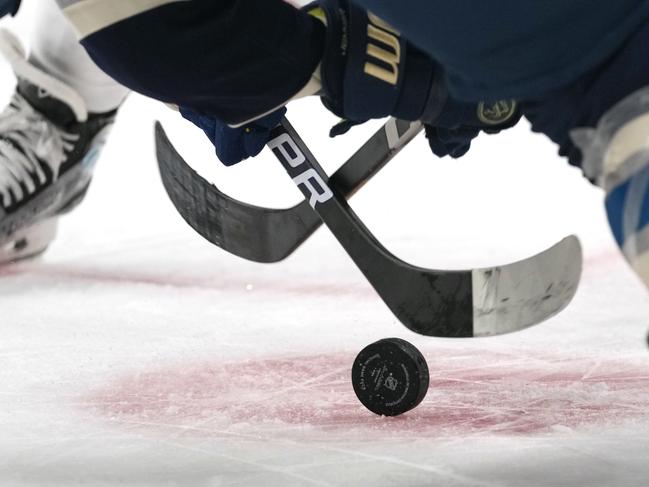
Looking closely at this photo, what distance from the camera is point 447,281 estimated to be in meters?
1.04

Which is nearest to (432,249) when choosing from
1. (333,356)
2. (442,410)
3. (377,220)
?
(377,220)

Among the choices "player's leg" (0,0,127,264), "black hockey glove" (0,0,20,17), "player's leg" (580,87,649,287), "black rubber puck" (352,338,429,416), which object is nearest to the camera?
"player's leg" (580,87,649,287)

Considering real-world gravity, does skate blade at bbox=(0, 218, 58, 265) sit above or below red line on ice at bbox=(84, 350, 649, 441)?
below

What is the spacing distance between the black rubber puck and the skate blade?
0.84m

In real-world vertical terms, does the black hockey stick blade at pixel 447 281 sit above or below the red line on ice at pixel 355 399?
above

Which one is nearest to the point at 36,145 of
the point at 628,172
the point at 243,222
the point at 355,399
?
the point at 243,222

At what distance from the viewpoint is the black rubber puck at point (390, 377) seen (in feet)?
3.36

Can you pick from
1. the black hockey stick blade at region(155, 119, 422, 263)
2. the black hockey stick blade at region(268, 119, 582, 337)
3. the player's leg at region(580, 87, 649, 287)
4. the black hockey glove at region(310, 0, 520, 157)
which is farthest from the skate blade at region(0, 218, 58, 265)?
the player's leg at region(580, 87, 649, 287)

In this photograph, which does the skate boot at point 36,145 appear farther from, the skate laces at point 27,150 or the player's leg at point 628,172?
the player's leg at point 628,172

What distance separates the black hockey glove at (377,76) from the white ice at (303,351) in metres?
0.26

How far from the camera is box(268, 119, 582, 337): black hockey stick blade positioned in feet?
3.20

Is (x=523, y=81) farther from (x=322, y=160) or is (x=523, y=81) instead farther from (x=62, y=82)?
(x=322, y=160)

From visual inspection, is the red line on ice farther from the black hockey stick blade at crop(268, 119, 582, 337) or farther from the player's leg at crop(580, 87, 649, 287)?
the player's leg at crop(580, 87, 649, 287)

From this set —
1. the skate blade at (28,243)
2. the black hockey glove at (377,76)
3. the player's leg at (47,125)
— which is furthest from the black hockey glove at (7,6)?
the skate blade at (28,243)
